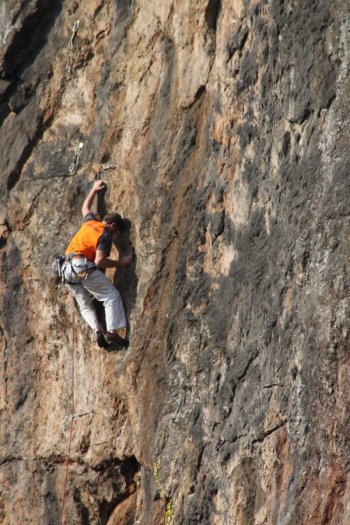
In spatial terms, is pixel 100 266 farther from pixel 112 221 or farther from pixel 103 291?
pixel 112 221

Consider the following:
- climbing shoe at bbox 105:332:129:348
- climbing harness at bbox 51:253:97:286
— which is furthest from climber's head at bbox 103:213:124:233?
climbing shoe at bbox 105:332:129:348

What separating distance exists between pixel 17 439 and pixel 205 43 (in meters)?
5.50

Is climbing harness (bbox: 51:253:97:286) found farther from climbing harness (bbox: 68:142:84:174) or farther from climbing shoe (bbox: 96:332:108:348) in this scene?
climbing harness (bbox: 68:142:84:174)

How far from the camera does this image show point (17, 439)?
47.6ft

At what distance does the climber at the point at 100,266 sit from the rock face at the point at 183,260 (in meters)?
0.19

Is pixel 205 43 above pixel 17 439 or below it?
above

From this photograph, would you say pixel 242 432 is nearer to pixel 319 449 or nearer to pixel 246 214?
pixel 319 449

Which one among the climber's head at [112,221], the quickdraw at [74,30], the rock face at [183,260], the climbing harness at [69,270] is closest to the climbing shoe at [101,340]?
the rock face at [183,260]

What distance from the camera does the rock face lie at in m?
10.9

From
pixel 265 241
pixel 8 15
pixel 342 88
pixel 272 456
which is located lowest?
pixel 272 456

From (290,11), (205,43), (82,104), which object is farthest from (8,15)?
(290,11)

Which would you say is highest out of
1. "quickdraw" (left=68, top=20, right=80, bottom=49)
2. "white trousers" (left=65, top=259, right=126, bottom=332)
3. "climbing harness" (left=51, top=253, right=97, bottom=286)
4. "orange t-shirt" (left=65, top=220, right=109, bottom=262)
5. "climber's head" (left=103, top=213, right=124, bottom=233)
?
"quickdraw" (left=68, top=20, right=80, bottom=49)

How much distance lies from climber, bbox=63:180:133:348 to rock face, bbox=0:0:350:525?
19 centimetres

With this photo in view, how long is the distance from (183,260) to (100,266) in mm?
1031
